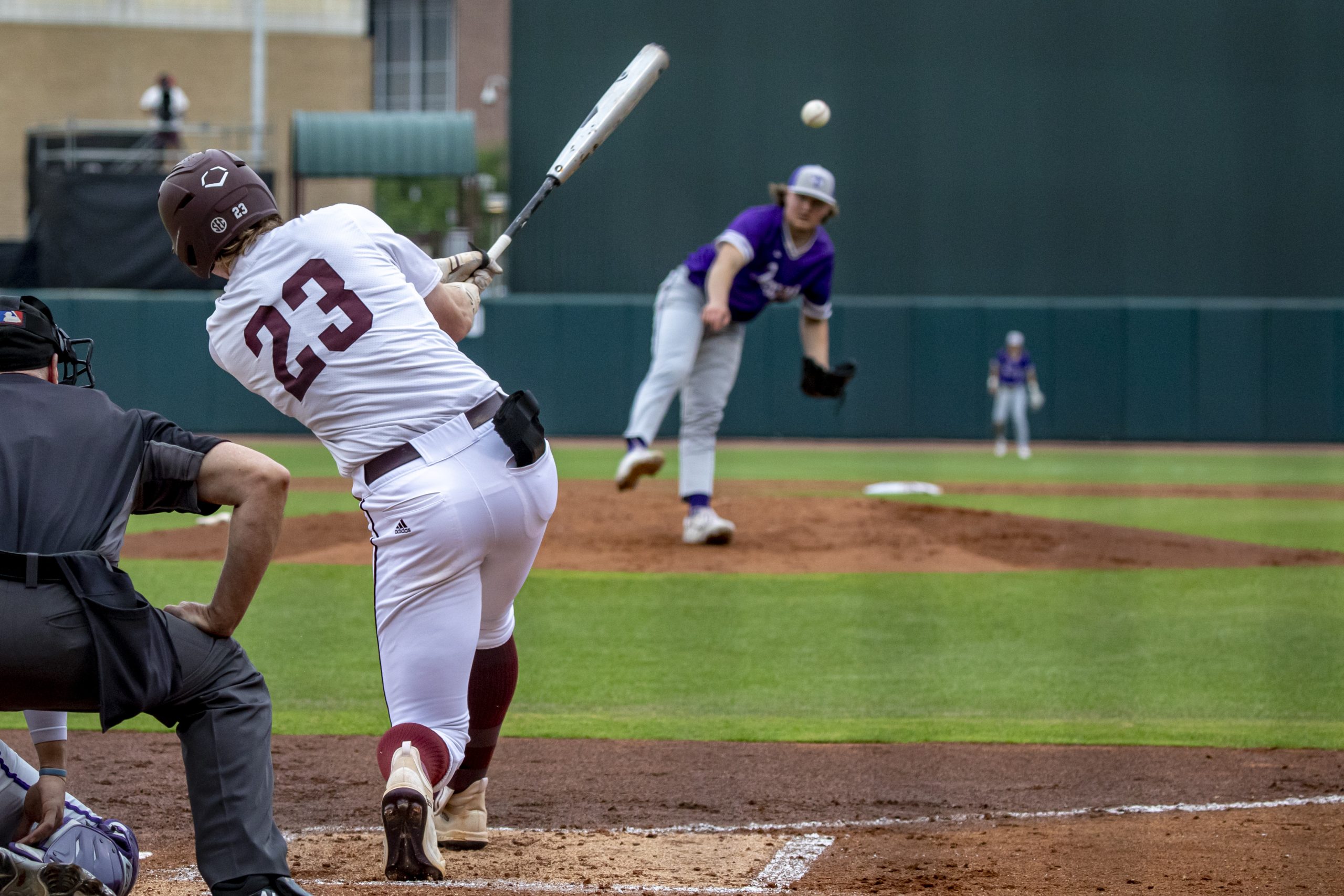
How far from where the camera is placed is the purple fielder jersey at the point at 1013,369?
19.9 metres

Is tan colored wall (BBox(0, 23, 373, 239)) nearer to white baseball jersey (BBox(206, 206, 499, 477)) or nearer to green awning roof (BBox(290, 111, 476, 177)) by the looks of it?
green awning roof (BBox(290, 111, 476, 177))

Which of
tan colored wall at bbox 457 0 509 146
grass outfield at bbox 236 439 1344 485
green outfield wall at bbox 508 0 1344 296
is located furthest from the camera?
tan colored wall at bbox 457 0 509 146

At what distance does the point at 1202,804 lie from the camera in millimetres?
3957

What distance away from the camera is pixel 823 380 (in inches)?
318

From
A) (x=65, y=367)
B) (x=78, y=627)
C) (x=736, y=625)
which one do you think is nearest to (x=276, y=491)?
(x=78, y=627)

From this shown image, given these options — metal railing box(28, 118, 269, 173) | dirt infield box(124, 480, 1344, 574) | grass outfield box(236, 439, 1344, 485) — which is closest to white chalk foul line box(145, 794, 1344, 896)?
dirt infield box(124, 480, 1344, 574)

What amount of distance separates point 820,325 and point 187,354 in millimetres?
13884

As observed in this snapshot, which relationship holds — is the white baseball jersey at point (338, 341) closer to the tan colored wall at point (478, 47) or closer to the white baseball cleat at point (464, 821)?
the white baseball cleat at point (464, 821)

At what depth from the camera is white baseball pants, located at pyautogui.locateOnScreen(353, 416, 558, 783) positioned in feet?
9.45

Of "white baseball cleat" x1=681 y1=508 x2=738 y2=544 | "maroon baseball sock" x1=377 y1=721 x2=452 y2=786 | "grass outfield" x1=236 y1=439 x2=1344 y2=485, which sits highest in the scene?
"maroon baseball sock" x1=377 y1=721 x2=452 y2=786

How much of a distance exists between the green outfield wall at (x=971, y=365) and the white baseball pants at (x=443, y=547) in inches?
695

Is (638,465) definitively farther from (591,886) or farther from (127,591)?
(127,591)

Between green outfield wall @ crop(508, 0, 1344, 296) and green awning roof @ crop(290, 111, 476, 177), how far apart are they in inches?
42.7

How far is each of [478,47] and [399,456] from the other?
54.4 metres
